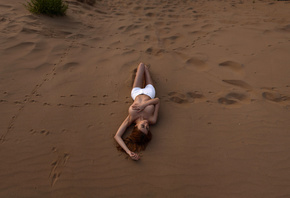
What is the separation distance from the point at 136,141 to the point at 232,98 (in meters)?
1.84

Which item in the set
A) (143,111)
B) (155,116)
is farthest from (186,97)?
(143,111)

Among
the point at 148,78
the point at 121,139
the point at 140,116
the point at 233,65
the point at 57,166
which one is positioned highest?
the point at 233,65

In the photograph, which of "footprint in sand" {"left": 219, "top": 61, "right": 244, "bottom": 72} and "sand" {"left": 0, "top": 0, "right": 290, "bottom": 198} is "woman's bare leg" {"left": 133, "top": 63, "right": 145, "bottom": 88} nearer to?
"sand" {"left": 0, "top": 0, "right": 290, "bottom": 198}

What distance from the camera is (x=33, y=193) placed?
2285 millimetres

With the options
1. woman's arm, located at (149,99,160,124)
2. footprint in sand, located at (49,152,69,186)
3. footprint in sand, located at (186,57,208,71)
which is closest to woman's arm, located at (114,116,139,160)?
woman's arm, located at (149,99,160,124)

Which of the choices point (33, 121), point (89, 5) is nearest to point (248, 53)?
point (33, 121)

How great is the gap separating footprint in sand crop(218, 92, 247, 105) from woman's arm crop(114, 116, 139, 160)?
1.59 meters

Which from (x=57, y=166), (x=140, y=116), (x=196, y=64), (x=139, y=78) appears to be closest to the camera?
(x=57, y=166)

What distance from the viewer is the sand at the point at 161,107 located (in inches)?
96.1

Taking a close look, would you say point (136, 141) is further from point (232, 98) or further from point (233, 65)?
point (233, 65)

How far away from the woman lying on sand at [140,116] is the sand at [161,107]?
5.2 inches

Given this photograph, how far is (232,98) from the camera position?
11.3 ft

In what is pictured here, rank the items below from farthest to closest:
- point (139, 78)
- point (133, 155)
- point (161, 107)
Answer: point (139, 78) → point (161, 107) → point (133, 155)

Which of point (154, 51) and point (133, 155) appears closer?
point (133, 155)
